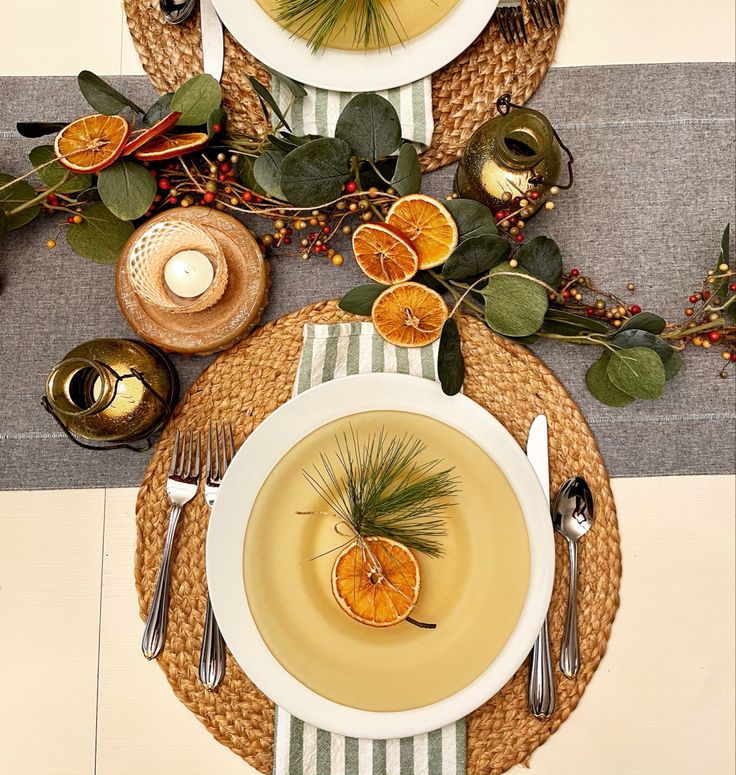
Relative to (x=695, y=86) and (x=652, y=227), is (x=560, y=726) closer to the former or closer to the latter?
(x=652, y=227)

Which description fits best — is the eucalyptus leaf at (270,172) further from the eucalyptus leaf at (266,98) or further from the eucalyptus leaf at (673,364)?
the eucalyptus leaf at (673,364)

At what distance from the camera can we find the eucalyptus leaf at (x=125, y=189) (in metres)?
0.64

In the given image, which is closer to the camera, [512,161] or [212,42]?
[512,161]

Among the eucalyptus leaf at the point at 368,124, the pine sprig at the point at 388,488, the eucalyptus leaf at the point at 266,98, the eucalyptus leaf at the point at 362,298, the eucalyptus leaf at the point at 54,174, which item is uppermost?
the eucalyptus leaf at the point at 266,98

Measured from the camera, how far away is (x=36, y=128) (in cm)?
67

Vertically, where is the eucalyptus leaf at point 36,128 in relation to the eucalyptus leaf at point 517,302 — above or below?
above

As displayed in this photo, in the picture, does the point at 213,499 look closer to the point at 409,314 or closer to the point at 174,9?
the point at 409,314

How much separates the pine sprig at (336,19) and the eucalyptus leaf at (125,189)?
217 millimetres

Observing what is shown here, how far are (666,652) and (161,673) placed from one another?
0.54 m

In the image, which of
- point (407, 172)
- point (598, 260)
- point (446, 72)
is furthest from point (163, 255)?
point (598, 260)

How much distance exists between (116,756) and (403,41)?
0.80 m

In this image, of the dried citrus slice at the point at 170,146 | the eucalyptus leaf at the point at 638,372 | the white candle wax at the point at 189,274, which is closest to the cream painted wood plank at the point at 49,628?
the white candle wax at the point at 189,274

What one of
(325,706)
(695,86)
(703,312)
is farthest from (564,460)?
(695,86)

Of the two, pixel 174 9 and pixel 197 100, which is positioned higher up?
pixel 174 9
